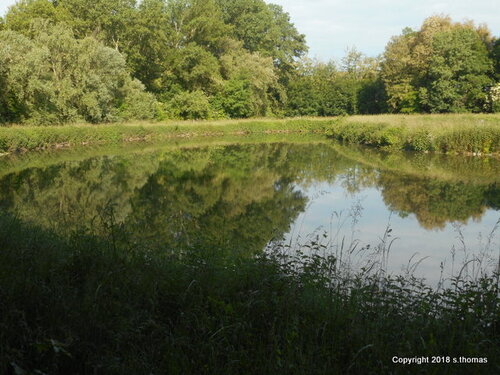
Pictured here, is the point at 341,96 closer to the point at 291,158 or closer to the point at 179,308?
the point at 291,158

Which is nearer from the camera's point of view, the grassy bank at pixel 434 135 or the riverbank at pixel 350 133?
the grassy bank at pixel 434 135

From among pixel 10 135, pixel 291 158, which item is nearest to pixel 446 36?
pixel 291 158

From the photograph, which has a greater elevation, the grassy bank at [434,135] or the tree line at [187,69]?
the tree line at [187,69]

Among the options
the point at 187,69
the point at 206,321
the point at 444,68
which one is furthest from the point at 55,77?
the point at 206,321

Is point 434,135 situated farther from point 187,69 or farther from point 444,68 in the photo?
point 187,69

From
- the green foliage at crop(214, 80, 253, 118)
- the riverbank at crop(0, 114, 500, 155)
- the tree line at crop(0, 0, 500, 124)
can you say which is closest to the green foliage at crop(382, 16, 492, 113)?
the tree line at crop(0, 0, 500, 124)

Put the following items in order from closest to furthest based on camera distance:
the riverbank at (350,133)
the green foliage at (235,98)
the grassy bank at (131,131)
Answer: the riverbank at (350,133) → the grassy bank at (131,131) → the green foliage at (235,98)

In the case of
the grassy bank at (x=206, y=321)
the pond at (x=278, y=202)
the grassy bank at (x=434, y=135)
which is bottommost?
the pond at (x=278, y=202)

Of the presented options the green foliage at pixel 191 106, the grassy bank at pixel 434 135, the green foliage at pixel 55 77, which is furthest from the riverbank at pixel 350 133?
the green foliage at pixel 191 106

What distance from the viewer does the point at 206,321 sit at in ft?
13.6

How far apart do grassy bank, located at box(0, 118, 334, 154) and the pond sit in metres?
3.55

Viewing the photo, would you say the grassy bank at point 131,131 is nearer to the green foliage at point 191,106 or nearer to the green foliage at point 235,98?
the green foliage at point 191,106

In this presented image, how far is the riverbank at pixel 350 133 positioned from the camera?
23.8 metres

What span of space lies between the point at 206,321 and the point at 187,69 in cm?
4835
